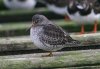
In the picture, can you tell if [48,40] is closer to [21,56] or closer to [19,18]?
[21,56]

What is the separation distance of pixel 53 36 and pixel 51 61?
367mm

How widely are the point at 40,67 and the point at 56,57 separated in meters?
0.26

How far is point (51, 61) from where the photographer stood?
464 centimetres

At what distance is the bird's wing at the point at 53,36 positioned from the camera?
4863mm

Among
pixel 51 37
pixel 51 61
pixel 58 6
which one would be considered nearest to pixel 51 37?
pixel 51 37

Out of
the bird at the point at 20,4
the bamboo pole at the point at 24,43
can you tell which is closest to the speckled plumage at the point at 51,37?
the bamboo pole at the point at 24,43

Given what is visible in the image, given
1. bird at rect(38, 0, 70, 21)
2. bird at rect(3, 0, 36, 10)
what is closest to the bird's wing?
bird at rect(38, 0, 70, 21)

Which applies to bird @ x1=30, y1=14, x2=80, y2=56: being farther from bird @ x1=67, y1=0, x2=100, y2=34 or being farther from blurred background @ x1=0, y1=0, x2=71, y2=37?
blurred background @ x1=0, y1=0, x2=71, y2=37

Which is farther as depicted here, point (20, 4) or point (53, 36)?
point (20, 4)

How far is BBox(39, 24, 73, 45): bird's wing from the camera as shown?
16.0 feet

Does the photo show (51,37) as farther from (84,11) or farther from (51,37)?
(84,11)

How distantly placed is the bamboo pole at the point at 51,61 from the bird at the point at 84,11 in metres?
2.55

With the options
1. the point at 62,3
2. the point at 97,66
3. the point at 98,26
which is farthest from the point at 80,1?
the point at 97,66

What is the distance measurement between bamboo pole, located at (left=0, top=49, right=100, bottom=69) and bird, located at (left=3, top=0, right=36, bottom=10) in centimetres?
492
